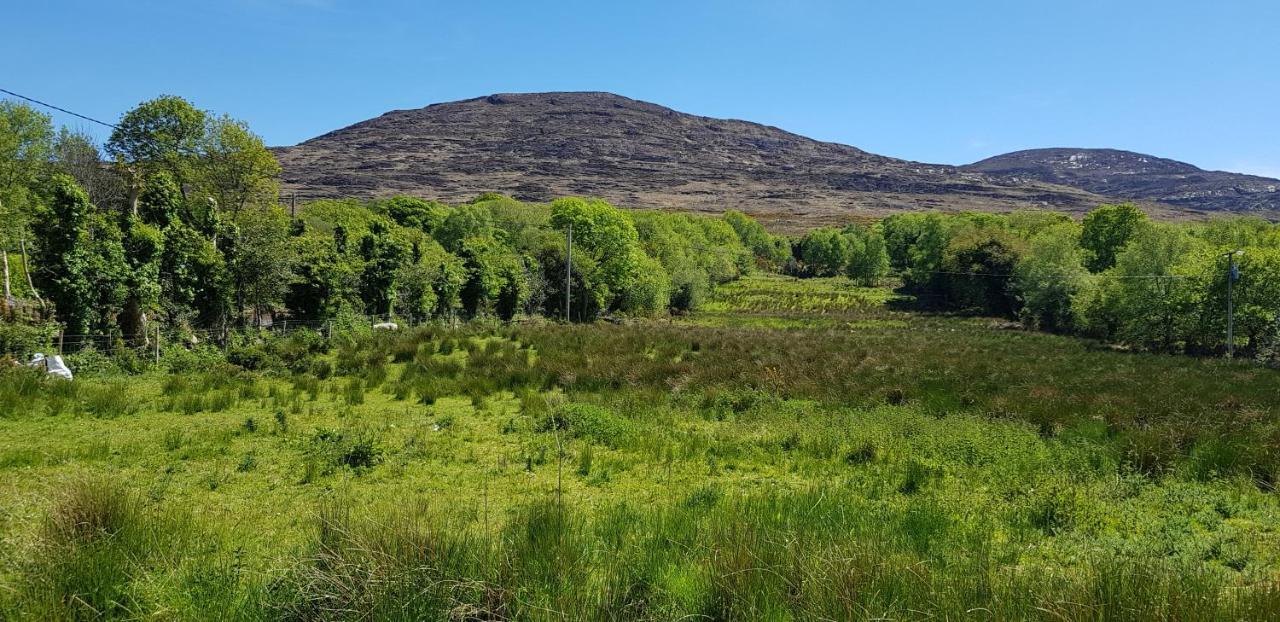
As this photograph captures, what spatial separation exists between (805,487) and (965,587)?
419cm

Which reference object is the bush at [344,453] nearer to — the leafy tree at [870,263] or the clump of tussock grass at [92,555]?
the clump of tussock grass at [92,555]

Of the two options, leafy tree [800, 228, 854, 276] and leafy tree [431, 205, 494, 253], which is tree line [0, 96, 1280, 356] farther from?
leafy tree [800, 228, 854, 276]

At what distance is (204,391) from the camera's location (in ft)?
43.7

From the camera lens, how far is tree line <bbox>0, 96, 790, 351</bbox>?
57.6ft

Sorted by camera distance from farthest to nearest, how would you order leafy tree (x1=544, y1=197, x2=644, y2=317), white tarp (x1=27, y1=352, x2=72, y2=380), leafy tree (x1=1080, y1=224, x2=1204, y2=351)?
1. leafy tree (x1=544, y1=197, x2=644, y2=317)
2. leafy tree (x1=1080, y1=224, x2=1204, y2=351)
3. white tarp (x1=27, y1=352, x2=72, y2=380)

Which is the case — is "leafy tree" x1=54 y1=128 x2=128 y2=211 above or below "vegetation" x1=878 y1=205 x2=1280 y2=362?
above

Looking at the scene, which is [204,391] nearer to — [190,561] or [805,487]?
[190,561]

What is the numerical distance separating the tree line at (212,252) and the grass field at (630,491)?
4585 millimetres

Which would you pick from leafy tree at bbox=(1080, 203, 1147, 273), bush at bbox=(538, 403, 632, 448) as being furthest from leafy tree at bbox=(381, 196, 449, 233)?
leafy tree at bbox=(1080, 203, 1147, 273)

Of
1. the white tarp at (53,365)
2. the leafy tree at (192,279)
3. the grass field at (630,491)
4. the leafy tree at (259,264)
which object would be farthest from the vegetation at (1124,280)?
the leafy tree at (192,279)

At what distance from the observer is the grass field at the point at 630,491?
3518mm

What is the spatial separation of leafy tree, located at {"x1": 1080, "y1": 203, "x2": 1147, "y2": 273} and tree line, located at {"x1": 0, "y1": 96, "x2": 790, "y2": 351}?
52427 mm

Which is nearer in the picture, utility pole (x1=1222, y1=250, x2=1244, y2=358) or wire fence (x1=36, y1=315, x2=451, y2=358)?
wire fence (x1=36, y1=315, x2=451, y2=358)

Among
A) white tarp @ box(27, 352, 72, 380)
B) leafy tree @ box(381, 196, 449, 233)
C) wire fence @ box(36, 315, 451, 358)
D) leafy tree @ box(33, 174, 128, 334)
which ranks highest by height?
leafy tree @ box(381, 196, 449, 233)
